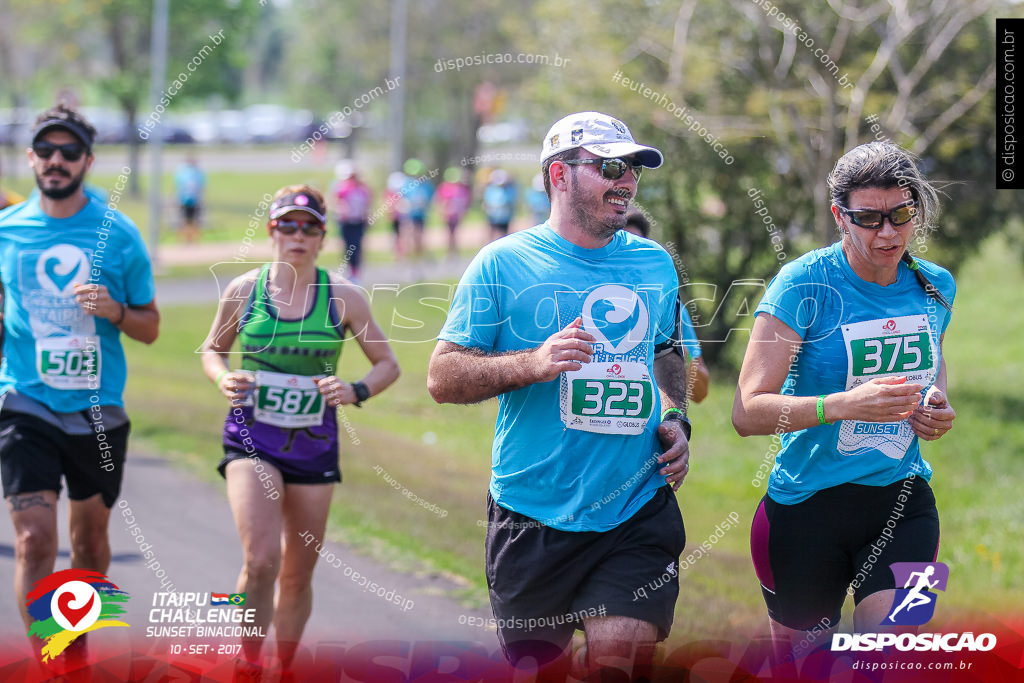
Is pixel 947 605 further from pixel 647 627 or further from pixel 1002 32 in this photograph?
pixel 647 627

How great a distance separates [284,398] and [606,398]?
1.77 metres

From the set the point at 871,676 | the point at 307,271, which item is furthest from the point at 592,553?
the point at 307,271

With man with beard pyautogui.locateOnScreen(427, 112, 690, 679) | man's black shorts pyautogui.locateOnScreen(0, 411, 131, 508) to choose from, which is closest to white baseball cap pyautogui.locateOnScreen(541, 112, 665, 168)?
man with beard pyautogui.locateOnScreen(427, 112, 690, 679)

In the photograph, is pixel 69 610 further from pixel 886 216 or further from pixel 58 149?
pixel 886 216

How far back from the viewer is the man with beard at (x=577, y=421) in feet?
11.8

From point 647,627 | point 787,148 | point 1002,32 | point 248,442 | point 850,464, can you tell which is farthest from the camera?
point 787,148

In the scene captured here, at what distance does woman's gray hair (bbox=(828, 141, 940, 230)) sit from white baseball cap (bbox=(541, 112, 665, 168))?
27.3 inches

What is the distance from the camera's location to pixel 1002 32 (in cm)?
661

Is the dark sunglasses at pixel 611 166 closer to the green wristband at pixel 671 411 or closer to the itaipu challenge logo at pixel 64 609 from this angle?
the green wristband at pixel 671 411

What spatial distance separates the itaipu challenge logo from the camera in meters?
4.64

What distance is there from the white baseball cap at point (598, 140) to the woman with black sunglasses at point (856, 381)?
71 cm

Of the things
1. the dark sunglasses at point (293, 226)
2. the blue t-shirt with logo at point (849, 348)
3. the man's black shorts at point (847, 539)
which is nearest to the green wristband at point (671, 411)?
the blue t-shirt with logo at point (849, 348)

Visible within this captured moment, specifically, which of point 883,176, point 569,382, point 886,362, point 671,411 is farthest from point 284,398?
point 883,176

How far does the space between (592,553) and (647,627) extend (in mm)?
287
